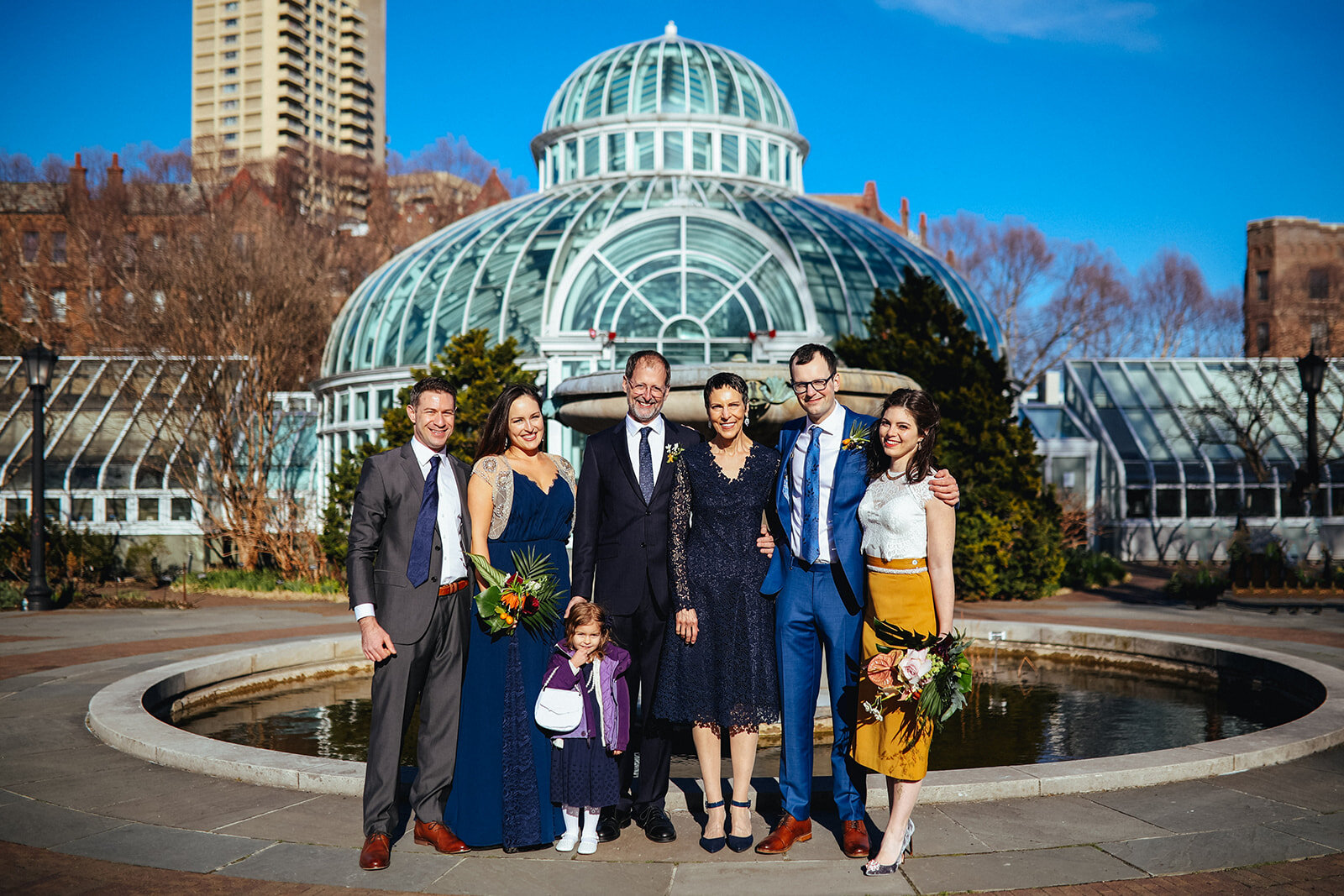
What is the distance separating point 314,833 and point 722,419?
7.79ft

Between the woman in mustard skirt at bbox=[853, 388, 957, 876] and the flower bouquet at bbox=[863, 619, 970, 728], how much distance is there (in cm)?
3

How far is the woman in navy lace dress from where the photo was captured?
3936mm

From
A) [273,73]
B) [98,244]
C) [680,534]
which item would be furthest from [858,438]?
[273,73]

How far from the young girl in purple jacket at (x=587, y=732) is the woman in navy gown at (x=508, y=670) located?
8 cm

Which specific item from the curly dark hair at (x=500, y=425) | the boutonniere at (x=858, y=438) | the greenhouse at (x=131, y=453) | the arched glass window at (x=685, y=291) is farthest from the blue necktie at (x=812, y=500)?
the greenhouse at (x=131, y=453)

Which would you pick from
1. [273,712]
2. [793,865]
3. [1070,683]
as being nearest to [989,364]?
[1070,683]

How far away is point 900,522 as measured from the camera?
146 inches

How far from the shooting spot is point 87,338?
3025cm

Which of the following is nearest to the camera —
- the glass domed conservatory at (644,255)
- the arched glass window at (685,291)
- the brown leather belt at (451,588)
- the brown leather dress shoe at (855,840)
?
the brown leather dress shoe at (855,840)

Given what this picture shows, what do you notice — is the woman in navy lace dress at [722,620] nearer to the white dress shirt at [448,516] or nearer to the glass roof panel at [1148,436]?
the white dress shirt at [448,516]

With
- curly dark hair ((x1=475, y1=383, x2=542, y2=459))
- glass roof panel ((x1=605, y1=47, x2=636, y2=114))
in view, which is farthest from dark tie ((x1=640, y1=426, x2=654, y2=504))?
glass roof panel ((x1=605, y1=47, x2=636, y2=114))

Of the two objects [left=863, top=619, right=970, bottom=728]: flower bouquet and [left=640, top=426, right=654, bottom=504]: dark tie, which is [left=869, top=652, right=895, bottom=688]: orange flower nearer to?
[left=863, top=619, right=970, bottom=728]: flower bouquet

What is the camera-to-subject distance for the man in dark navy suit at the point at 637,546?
4070 millimetres

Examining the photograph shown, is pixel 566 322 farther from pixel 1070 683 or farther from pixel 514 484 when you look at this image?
pixel 514 484
